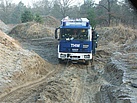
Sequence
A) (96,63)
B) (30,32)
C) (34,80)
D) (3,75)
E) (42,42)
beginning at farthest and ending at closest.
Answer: (30,32) → (42,42) → (96,63) → (34,80) → (3,75)

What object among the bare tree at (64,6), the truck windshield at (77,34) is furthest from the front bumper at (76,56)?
the bare tree at (64,6)

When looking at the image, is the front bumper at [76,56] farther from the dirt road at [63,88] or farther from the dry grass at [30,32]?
the dry grass at [30,32]

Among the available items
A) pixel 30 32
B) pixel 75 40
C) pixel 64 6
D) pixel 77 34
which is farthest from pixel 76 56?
pixel 64 6

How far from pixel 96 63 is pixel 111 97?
9.95 metres

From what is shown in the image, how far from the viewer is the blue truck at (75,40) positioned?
60.7ft

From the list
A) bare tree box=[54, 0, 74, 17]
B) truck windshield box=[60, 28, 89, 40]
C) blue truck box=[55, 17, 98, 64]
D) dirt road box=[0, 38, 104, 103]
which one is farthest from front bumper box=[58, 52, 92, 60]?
bare tree box=[54, 0, 74, 17]

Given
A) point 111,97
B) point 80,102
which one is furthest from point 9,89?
point 111,97

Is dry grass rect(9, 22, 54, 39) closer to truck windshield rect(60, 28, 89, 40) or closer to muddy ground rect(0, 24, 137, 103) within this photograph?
muddy ground rect(0, 24, 137, 103)

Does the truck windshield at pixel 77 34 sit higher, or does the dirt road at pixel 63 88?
the truck windshield at pixel 77 34

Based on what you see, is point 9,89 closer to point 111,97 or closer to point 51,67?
point 111,97

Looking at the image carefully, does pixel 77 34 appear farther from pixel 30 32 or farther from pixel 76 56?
pixel 30 32

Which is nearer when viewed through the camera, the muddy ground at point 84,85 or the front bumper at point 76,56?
the muddy ground at point 84,85

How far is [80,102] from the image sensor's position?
36.9ft

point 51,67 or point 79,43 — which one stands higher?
point 79,43
